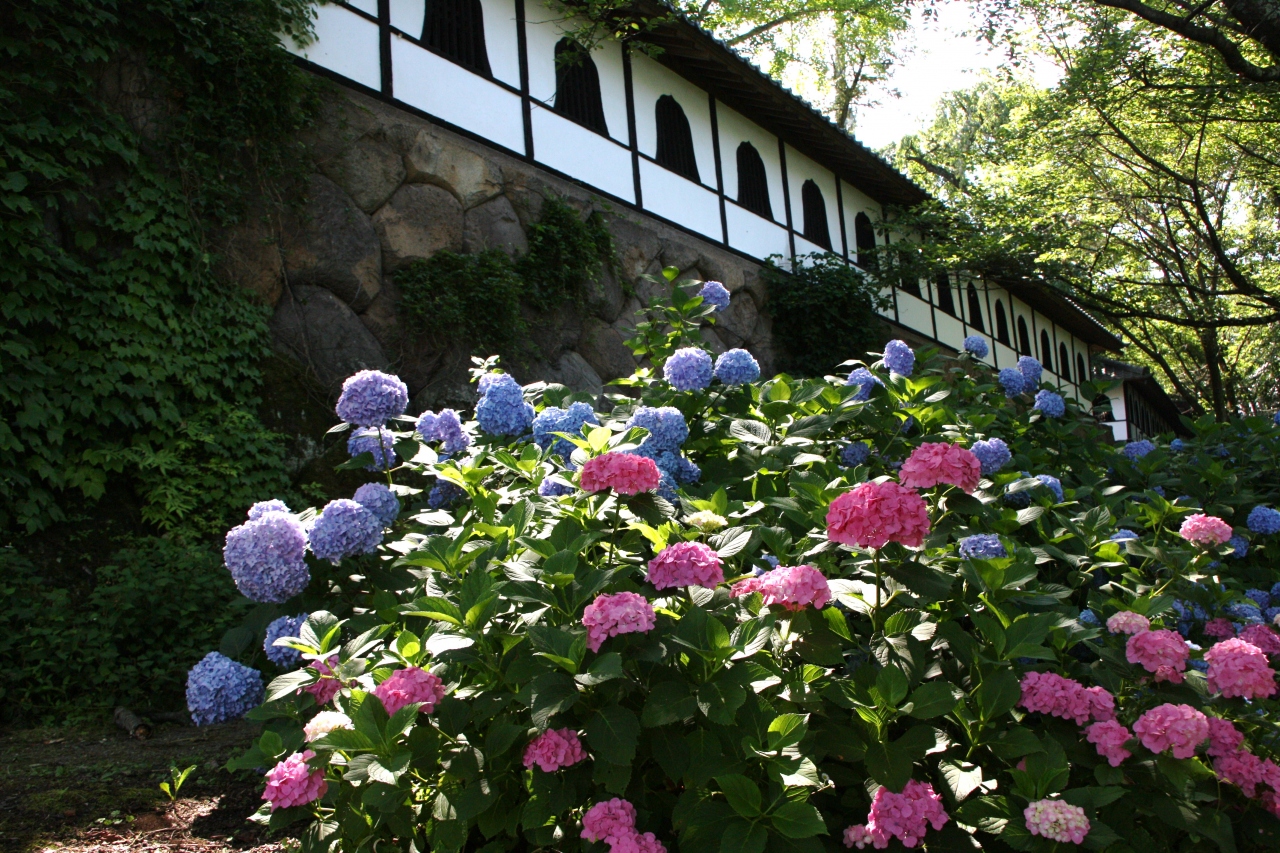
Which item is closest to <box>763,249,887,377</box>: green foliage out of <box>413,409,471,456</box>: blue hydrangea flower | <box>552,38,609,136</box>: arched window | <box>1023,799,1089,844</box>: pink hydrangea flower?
<box>552,38,609,136</box>: arched window

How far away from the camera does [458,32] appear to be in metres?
8.40

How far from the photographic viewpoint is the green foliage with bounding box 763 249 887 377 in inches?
463

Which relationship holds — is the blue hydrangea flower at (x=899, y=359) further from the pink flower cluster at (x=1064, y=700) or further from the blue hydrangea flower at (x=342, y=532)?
the blue hydrangea flower at (x=342, y=532)

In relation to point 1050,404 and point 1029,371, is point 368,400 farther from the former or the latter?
point 1029,371

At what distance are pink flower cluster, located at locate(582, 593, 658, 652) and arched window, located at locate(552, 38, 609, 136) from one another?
8317mm

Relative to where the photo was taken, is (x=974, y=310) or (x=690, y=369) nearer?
(x=690, y=369)

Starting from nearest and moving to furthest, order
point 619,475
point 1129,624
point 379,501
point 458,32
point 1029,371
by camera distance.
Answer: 1. point 619,475
2. point 1129,624
3. point 379,501
4. point 1029,371
5. point 458,32

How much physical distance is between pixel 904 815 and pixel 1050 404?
342 centimetres

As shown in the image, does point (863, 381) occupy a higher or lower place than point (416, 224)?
lower

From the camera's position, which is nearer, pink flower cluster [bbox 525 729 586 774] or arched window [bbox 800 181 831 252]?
pink flower cluster [bbox 525 729 586 774]

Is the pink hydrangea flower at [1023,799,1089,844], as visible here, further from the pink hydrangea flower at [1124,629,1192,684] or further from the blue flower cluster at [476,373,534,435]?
the blue flower cluster at [476,373,534,435]

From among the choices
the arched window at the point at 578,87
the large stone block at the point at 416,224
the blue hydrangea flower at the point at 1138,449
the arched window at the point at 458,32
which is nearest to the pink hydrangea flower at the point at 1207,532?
the blue hydrangea flower at the point at 1138,449

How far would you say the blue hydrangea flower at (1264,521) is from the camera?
151 inches

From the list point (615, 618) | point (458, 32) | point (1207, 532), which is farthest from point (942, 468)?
point (458, 32)
